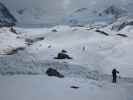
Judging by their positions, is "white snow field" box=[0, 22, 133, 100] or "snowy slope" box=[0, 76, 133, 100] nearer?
"snowy slope" box=[0, 76, 133, 100]

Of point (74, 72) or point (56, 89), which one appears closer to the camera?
point (56, 89)

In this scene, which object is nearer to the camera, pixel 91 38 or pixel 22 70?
pixel 22 70

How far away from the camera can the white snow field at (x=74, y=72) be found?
20.5 m

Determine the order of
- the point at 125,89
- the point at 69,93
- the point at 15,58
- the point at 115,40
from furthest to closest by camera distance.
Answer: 1. the point at 115,40
2. the point at 15,58
3. the point at 125,89
4. the point at 69,93

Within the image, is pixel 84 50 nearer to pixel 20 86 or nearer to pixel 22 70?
pixel 22 70

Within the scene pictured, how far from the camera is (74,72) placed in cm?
3117

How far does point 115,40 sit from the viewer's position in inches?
2114

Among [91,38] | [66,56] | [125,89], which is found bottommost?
[125,89]

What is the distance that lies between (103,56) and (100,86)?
1778 cm

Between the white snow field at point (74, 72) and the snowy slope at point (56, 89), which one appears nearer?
the snowy slope at point (56, 89)

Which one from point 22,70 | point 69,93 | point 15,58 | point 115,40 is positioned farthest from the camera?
point 115,40

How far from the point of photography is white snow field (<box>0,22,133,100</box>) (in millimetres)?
20469

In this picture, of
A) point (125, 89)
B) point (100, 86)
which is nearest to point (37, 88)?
point (100, 86)

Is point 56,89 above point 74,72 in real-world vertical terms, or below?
below
